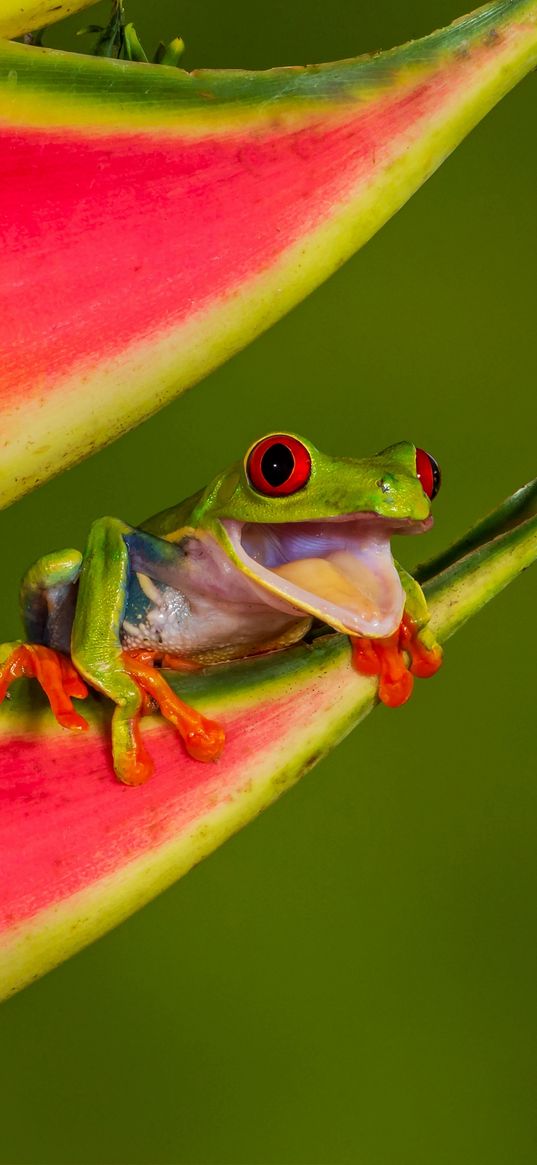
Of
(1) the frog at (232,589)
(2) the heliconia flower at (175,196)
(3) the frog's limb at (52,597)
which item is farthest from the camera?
(3) the frog's limb at (52,597)

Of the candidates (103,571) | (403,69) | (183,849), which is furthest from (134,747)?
(403,69)

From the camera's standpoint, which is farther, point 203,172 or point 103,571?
point 103,571

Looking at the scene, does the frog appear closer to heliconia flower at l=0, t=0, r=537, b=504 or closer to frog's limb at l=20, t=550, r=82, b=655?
frog's limb at l=20, t=550, r=82, b=655

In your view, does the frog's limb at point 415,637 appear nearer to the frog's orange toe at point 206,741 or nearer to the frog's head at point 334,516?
the frog's head at point 334,516

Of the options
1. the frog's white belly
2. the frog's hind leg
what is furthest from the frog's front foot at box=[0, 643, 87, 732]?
the frog's white belly

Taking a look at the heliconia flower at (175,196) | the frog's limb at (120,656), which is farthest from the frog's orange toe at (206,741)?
the heliconia flower at (175,196)

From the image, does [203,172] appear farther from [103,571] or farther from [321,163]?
[103,571]

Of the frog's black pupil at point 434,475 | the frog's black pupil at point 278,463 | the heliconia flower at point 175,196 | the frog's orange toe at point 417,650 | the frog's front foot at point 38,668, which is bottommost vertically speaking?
the frog's orange toe at point 417,650
